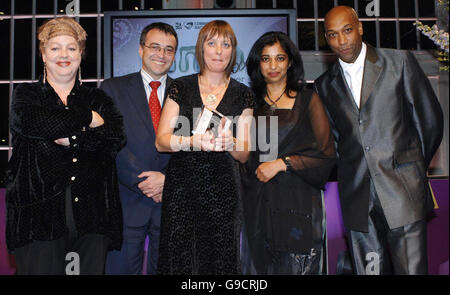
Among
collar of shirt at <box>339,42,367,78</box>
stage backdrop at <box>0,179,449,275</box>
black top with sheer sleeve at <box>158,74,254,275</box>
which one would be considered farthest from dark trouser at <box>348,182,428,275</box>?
stage backdrop at <box>0,179,449,275</box>

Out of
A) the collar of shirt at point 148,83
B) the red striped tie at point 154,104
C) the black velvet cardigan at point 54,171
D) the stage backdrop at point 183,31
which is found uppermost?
the stage backdrop at point 183,31

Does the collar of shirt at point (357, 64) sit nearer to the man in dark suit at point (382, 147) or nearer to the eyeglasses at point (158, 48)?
the man in dark suit at point (382, 147)

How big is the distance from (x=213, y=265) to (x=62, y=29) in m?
1.55

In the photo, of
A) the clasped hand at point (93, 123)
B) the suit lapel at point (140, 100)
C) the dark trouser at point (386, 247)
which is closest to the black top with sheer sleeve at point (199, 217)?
the clasped hand at point (93, 123)

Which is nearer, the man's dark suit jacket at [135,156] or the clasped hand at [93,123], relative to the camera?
the clasped hand at [93,123]

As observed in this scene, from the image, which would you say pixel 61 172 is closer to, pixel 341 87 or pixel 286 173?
pixel 286 173

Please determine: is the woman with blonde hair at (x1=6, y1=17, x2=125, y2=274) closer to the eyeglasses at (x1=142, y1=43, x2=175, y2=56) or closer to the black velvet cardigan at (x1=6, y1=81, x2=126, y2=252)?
the black velvet cardigan at (x1=6, y1=81, x2=126, y2=252)

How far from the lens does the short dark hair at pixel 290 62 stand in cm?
293

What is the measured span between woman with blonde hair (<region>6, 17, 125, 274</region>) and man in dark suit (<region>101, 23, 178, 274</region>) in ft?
1.40

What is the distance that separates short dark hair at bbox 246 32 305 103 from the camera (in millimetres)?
2926

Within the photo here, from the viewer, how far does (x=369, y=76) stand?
9.57 ft
